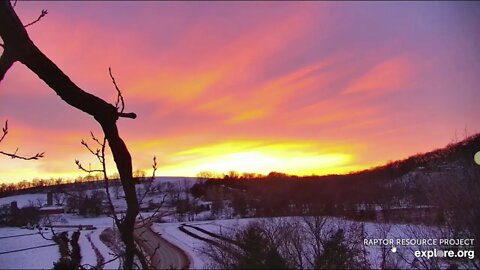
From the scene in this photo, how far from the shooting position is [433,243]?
6.05 meters

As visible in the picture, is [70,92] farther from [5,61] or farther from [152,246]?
[152,246]

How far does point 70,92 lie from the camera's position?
1838 mm

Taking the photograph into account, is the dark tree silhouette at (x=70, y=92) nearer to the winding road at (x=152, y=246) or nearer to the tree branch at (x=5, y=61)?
the tree branch at (x=5, y=61)

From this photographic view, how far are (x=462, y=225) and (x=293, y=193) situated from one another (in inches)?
1217

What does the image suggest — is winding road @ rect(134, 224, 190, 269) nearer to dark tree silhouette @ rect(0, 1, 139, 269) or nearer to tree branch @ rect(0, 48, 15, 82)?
dark tree silhouette @ rect(0, 1, 139, 269)

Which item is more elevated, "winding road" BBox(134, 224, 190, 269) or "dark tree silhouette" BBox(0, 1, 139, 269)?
"dark tree silhouette" BBox(0, 1, 139, 269)

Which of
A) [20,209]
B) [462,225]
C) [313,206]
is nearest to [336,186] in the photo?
[313,206]

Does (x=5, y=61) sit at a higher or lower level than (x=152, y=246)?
higher

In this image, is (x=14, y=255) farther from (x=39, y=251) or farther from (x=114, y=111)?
(x=114, y=111)

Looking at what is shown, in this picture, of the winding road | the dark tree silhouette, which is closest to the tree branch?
the dark tree silhouette

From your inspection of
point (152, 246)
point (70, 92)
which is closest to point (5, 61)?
point (70, 92)

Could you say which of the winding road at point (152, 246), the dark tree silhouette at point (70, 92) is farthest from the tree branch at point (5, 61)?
the winding road at point (152, 246)

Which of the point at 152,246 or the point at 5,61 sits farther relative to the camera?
the point at 152,246

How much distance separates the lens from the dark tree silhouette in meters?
1.77
